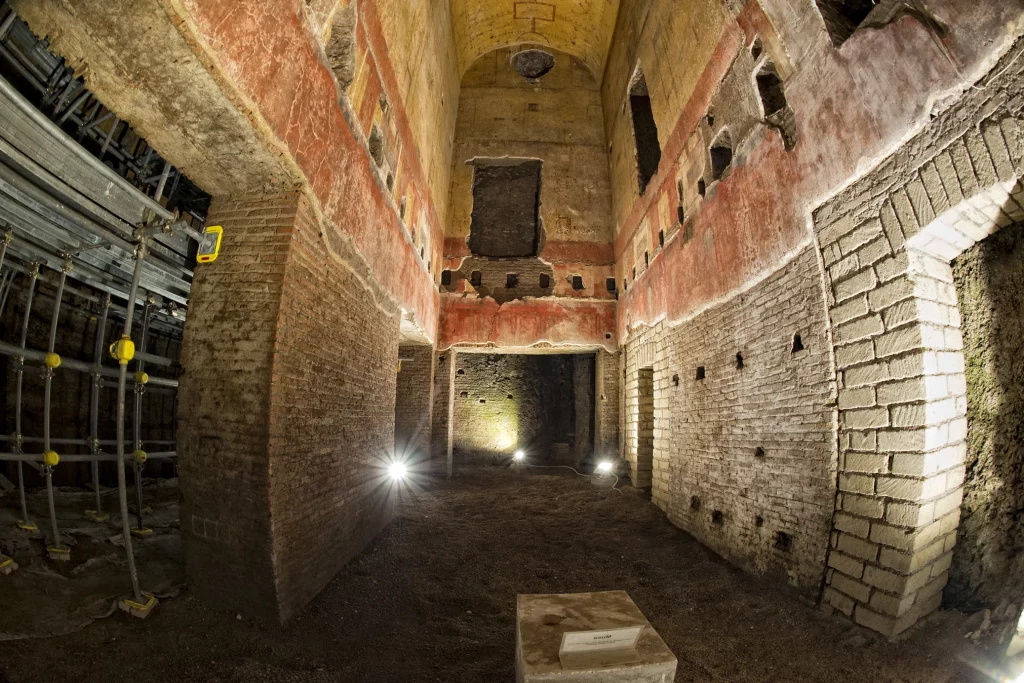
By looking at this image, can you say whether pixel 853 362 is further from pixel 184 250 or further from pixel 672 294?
pixel 184 250

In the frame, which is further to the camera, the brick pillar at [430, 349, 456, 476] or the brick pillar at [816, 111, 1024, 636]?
the brick pillar at [430, 349, 456, 476]

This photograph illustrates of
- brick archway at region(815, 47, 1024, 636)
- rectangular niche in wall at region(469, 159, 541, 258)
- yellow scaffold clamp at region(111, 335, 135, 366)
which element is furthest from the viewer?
rectangular niche in wall at region(469, 159, 541, 258)

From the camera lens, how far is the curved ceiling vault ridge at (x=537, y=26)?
9.96 metres

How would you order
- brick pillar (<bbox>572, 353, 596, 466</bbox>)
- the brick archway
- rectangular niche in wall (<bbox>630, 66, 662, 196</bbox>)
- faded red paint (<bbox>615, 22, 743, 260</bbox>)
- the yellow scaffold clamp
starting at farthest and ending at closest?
brick pillar (<bbox>572, 353, 596, 466</bbox>) → rectangular niche in wall (<bbox>630, 66, 662, 196</bbox>) → faded red paint (<bbox>615, 22, 743, 260</bbox>) → the yellow scaffold clamp → the brick archway

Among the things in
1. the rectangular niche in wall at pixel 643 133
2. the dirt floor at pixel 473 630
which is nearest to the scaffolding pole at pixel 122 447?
the dirt floor at pixel 473 630

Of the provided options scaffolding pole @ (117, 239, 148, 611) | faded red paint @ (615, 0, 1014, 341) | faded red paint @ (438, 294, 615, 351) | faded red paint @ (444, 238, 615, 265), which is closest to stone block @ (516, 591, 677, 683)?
scaffolding pole @ (117, 239, 148, 611)

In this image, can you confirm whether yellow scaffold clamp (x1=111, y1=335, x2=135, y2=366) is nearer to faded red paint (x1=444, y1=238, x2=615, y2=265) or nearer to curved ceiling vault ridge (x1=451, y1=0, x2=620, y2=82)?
faded red paint (x1=444, y1=238, x2=615, y2=265)

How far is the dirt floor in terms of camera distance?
257cm

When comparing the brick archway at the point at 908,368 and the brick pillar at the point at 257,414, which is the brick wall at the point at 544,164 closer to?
the brick pillar at the point at 257,414

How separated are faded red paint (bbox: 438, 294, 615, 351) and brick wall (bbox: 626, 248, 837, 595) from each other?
12.5 feet

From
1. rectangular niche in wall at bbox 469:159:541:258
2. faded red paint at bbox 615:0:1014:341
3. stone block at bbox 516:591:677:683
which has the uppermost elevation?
rectangular niche in wall at bbox 469:159:541:258

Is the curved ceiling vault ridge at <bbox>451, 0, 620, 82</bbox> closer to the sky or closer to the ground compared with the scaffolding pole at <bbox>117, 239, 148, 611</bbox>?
closer to the sky

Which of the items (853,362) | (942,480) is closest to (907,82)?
(853,362)

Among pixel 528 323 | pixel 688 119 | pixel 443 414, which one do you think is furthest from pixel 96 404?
pixel 528 323
